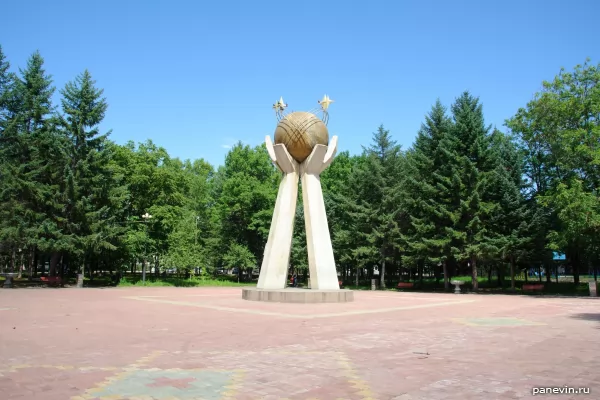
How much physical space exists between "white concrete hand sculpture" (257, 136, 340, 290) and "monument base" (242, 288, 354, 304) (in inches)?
76.7

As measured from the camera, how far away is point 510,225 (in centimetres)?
3130

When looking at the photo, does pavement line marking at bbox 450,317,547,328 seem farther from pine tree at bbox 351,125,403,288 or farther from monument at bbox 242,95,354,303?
pine tree at bbox 351,125,403,288

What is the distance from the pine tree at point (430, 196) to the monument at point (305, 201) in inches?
479

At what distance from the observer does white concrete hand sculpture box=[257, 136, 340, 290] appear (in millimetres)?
21234

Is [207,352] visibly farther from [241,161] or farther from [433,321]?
[241,161]

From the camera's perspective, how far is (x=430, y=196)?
3341 cm

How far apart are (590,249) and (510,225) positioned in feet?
16.3

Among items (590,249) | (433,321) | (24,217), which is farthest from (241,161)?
(433,321)

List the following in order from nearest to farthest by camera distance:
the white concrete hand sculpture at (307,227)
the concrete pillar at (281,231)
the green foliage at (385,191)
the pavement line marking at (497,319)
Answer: the pavement line marking at (497,319) → the white concrete hand sculpture at (307,227) → the concrete pillar at (281,231) → the green foliage at (385,191)

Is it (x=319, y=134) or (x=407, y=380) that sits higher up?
(x=319, y=134)

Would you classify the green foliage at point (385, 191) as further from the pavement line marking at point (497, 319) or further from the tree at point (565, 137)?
the pavement line marking at point (497, 319)

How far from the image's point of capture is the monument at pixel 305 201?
2130 cm

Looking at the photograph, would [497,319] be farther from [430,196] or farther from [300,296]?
[430,196]

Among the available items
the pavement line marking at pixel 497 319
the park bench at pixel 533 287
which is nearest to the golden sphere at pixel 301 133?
the pavement line marking at pixel 497 319
